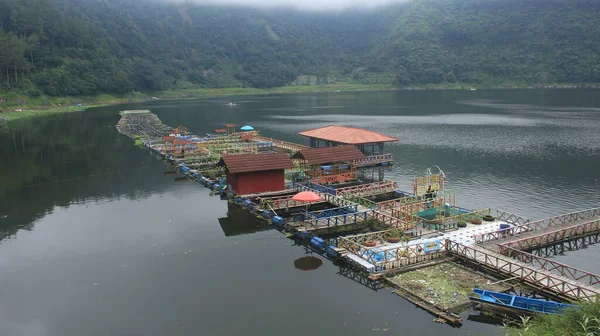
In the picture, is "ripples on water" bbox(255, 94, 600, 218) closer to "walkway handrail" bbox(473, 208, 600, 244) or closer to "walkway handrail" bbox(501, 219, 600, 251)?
"walkway handrail" bbox(473, 208, 600, 244)

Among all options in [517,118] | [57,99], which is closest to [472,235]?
[517,118]

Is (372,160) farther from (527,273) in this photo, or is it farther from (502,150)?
(502,150)

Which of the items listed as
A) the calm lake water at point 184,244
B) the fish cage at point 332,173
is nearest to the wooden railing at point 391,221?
the calm lake water at point 184,244

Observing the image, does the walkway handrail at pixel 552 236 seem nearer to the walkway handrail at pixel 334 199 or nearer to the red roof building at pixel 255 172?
the walkway handrail at pixel 334 199

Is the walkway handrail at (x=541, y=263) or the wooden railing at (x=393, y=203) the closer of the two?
the walkway handrail at (x=541, y=263)

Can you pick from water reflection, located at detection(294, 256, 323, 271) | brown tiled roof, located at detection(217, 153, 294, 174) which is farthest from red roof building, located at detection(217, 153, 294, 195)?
water reflection, located at detection(294, 256, 323, 271)
